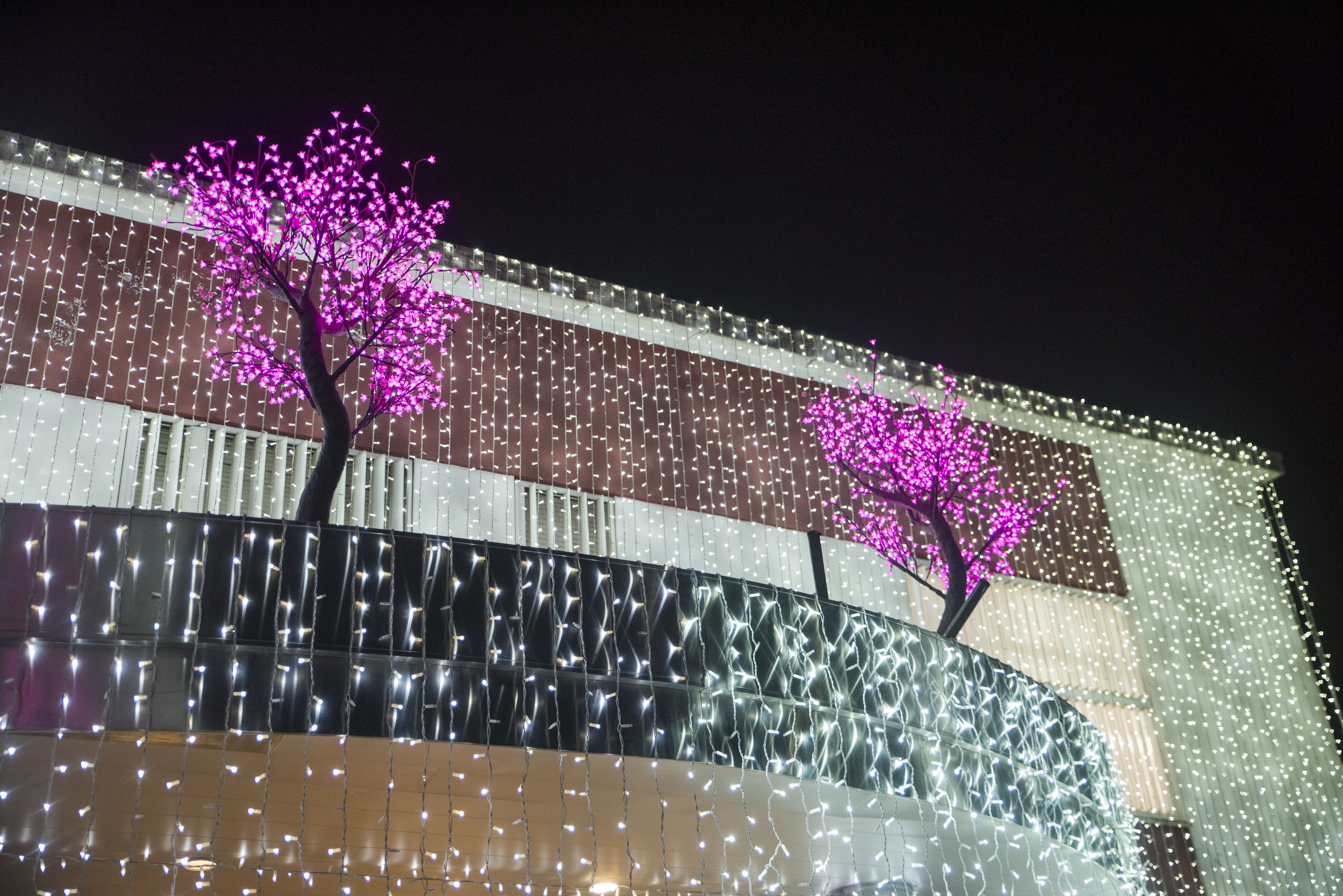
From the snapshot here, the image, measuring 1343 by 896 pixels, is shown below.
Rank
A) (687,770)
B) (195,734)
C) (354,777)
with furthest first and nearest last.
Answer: (687,770) < (354,777) < (195,734)

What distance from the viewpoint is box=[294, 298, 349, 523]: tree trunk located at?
29.2ft

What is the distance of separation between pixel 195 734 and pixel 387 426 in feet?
21.3

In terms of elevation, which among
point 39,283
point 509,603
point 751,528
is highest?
point 39,283

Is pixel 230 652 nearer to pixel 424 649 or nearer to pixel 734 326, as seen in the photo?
pixel 424 649

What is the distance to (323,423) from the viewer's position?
30.9 ft

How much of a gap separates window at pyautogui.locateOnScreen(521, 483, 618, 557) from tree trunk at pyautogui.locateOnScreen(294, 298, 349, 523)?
4.56 metres

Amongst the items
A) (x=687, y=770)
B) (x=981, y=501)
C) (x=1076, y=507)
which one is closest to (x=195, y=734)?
(x=687, y=770)

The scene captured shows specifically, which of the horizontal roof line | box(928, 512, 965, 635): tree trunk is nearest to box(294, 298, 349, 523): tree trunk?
the horizontal roof line

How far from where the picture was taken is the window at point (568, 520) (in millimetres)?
13906

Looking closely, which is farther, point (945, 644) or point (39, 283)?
point (39, 283)

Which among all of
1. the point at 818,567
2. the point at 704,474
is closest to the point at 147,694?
the point at 818,567

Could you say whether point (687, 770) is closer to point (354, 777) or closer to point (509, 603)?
point (509, 603)

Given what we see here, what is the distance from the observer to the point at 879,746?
924cm

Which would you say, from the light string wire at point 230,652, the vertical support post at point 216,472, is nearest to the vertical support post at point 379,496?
the vertical support post at point 216,472
